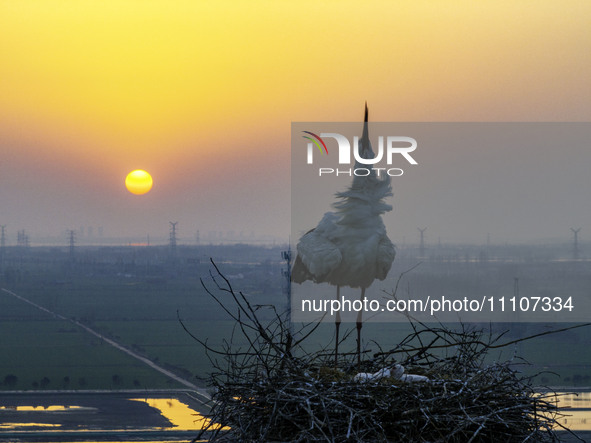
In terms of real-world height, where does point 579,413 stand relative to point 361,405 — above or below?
below

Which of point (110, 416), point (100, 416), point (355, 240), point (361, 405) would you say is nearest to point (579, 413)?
point (110, 416)

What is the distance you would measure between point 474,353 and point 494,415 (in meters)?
0.46

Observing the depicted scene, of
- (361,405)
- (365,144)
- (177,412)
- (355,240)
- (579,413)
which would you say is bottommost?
(177,412)

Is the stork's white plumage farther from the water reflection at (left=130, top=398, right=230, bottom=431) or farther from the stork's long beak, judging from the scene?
the water reflection at (left=130, top=398, right=230, bottom=431)

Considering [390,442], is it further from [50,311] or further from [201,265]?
[50,311]

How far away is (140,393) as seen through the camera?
1323 cm

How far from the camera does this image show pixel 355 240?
10.5 feet

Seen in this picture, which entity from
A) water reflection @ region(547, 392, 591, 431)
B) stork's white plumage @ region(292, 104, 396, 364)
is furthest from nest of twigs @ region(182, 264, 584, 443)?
water reflection @ region(547, 392, 591, 431)

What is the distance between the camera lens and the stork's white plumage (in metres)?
3.11

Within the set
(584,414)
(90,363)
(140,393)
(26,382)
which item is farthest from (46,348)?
(584,414)

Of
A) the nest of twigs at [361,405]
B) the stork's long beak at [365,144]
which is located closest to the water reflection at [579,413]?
the stork's long beak at [365,144]

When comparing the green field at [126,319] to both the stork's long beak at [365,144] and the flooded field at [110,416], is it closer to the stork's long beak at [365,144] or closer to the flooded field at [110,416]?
the flooded field at [110,416]

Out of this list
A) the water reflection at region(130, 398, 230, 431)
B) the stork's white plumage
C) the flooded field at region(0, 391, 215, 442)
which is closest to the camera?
the stork's white plumage

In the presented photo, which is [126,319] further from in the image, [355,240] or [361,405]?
[361,405]
